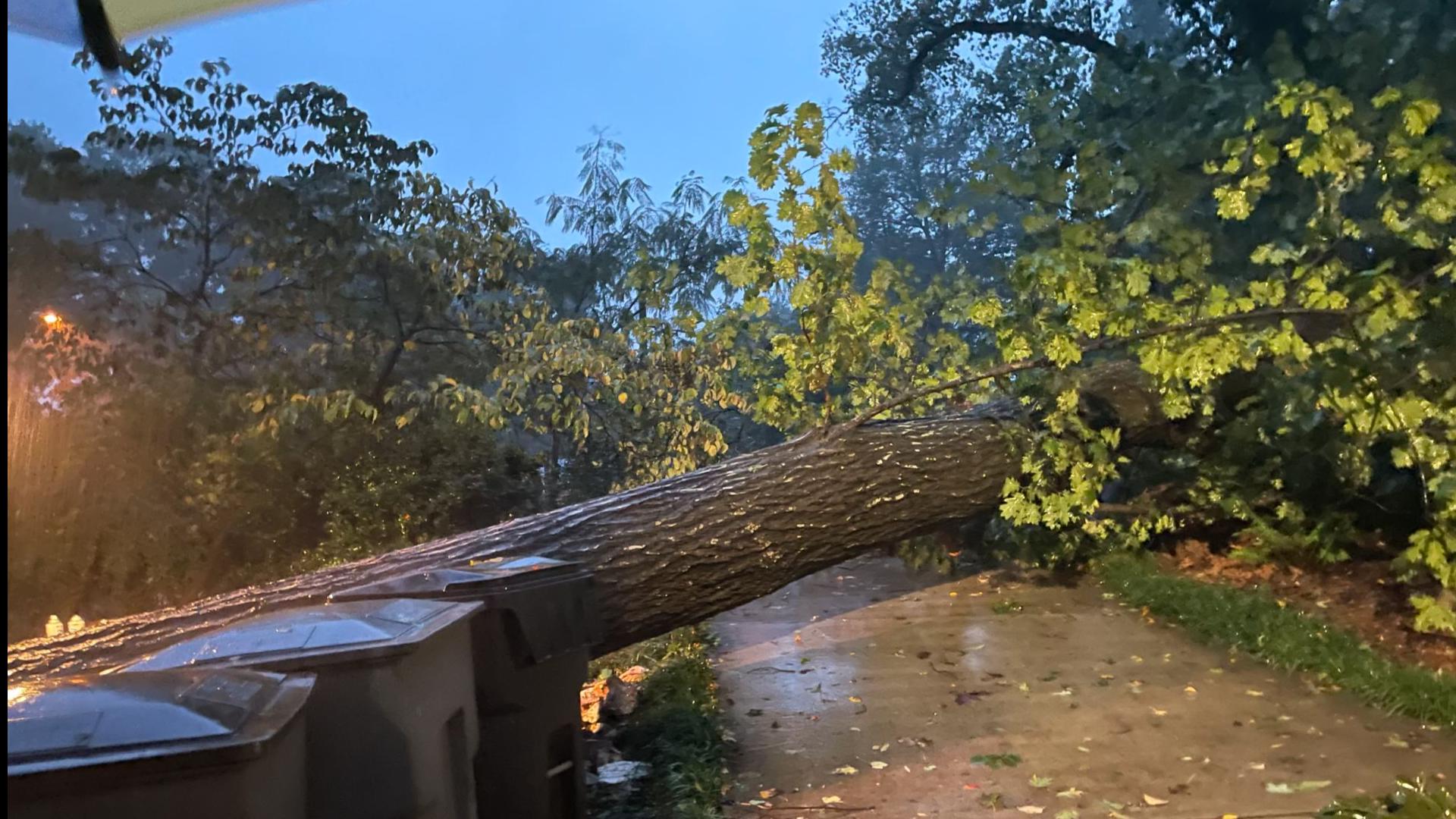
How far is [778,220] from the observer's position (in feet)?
16.6

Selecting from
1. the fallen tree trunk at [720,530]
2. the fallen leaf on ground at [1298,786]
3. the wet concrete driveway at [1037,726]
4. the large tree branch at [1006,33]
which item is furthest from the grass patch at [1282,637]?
the large tree branch at [1006,33]

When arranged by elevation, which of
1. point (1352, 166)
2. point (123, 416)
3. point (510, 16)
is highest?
point (510, 16)

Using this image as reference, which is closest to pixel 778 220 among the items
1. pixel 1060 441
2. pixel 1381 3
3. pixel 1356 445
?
pixel 1060 441

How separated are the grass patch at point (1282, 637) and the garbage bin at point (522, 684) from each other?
3.64 m

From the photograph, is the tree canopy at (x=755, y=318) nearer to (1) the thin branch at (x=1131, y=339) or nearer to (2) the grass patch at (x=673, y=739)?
(1) the thin branch at (x=1131, y=339)

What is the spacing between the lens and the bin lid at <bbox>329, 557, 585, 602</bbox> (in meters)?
2.87

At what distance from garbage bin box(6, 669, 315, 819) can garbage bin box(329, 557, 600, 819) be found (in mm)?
973

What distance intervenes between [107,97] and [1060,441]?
5457 mm

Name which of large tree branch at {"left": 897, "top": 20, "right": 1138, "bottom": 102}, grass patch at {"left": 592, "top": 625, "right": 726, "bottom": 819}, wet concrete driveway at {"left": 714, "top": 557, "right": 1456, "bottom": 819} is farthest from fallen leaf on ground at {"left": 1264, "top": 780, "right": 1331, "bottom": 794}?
large tree branch at {"left": 897, "top": 20, "right": 1138, "bottom": 102}

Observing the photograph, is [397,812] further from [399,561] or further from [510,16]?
[510,16]

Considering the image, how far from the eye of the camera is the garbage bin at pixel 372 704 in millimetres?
2047

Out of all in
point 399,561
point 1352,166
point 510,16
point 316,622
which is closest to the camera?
point 316,622

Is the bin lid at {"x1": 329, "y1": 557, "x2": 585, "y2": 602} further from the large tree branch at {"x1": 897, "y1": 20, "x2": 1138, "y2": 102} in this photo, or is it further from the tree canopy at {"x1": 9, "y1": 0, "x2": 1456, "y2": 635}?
the large tree branch at {"x1": 897, "y1": 20, "x2": 1138, "y2": 102}

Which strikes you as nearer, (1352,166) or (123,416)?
(1352,166)
